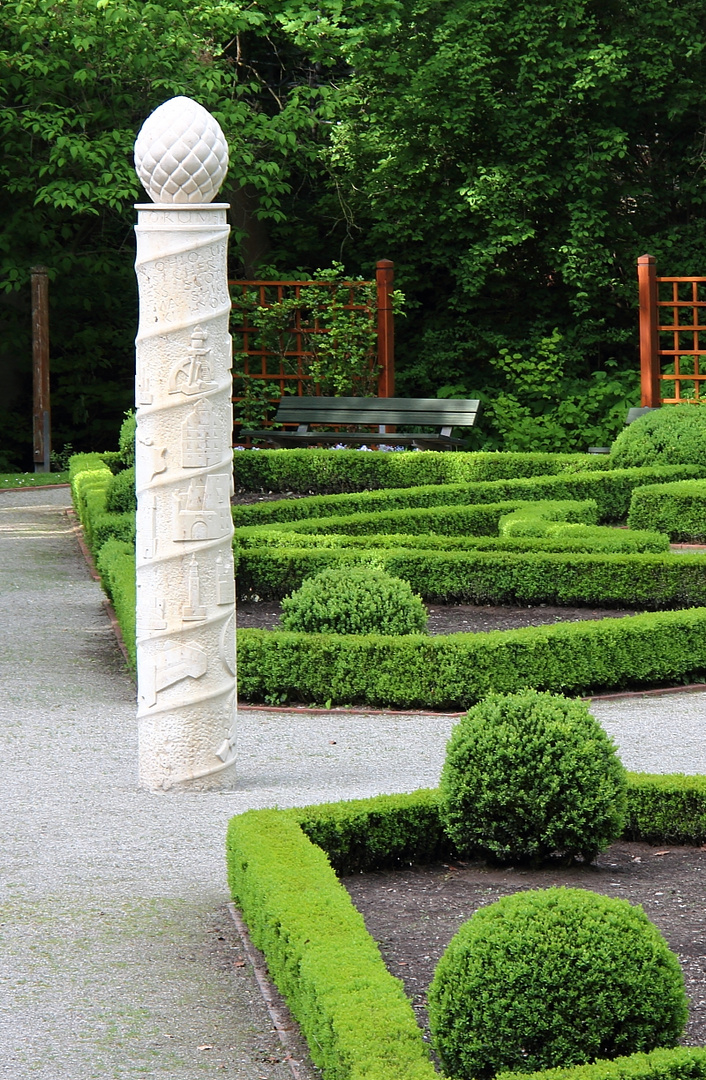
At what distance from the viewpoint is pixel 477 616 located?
888 centimetres

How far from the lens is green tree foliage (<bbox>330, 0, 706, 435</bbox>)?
1959 centimetres

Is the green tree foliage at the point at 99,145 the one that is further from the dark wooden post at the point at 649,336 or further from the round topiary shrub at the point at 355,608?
the round topiary shrub at the point at 355,608

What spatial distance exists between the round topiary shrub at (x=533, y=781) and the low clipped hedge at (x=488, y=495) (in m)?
6.87

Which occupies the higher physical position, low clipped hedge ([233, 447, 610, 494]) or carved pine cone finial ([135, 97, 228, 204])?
carved pine cone finial ([135, 97, 228, 204])

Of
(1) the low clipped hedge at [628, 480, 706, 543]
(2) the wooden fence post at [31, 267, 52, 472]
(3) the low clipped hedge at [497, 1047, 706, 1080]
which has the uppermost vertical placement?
(2) the wooden fence post at [31, 267, 52, 472]

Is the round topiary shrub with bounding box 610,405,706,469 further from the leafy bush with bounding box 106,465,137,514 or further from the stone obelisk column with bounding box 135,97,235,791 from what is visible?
the stone obelisk column with bounding box 135,97,235,791

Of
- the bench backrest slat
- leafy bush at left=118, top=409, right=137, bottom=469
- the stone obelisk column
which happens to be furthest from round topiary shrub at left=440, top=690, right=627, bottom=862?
the bench backrest slat

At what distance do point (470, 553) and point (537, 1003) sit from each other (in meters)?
6.11

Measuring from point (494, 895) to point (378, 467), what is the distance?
9880 millimetres

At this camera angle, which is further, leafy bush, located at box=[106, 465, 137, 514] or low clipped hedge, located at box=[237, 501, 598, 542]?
leafy bush, located at box=[106, 465, 137, 514]

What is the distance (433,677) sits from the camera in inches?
281

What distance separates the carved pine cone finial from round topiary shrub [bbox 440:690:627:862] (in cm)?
242

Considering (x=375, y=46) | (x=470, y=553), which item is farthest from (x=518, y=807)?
(x=375, y=46)

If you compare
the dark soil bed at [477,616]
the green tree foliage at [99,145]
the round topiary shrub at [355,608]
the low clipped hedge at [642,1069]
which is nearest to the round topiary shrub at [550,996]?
the low clipped hedge at [642,1069]
